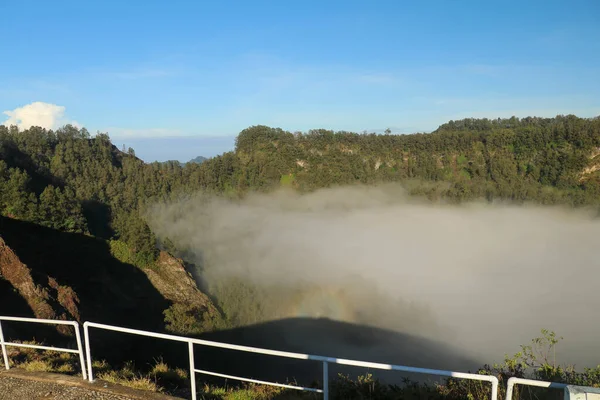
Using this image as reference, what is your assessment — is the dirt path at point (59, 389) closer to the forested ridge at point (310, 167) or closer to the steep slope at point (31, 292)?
the steep slope at point (31, 292)

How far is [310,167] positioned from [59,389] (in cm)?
10821

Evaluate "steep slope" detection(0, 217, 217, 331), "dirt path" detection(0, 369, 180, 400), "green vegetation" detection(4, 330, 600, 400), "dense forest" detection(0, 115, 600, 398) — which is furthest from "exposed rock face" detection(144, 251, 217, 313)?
"dirt path" detection(0, 369, 180, 400)

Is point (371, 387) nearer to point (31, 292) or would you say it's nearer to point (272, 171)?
point (31, 292)

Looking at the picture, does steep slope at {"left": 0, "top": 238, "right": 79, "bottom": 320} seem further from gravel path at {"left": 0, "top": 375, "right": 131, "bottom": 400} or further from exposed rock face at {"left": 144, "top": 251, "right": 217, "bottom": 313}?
gravel path at {"left": 0, "top": 375, "right": 131, "bottom": 400}

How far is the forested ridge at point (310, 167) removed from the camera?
5916 cm

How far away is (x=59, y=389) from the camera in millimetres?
5375

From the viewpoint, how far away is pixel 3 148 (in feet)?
187

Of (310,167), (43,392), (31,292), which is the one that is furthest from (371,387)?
(310,167)

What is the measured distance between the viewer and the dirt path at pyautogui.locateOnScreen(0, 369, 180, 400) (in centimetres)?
517

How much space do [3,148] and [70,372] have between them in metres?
66.0

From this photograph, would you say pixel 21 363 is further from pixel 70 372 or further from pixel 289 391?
pixel 289 391

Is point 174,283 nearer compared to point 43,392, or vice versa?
point 43,392

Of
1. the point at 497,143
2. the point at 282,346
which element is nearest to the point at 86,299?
the point at 282,346

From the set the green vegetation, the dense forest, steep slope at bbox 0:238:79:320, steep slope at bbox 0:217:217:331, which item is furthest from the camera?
the dense forest
